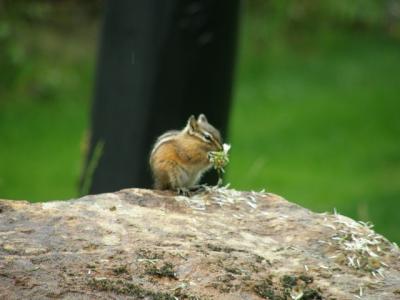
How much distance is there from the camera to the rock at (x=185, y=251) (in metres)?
3.93

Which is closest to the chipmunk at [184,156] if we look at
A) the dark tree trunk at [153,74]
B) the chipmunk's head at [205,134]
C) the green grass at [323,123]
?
the chipmunk's head at [205,134]

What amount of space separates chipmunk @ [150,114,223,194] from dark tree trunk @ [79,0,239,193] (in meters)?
1.76

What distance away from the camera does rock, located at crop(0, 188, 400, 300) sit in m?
3.93

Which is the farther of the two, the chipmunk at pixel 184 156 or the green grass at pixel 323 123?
the green grass at pixel 323 123

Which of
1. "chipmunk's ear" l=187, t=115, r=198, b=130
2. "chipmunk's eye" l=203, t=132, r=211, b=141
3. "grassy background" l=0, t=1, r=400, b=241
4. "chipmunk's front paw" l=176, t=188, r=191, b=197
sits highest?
"grassy background" l=0, t=1, r=400, b=241

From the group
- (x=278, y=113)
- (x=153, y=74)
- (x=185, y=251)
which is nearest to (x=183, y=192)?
(x=185, y=251)

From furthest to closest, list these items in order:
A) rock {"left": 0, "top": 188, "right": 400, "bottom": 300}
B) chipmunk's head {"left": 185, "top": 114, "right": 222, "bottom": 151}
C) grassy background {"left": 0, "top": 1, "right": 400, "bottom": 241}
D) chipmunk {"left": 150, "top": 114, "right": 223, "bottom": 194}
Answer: grassy background {"left": 0, "top": 1, "right": 400, "bottom": 241}
chipmunk's head {"left": 185, "top": 114, "right": 222, "bottom": 151}
chipmunk {"left": 150, "top": 114, "right": 223, "bottom": 194}
rock {"left": 0, "top": 188, "right": 400, "bottom": 300}

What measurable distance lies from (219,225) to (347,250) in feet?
2.07

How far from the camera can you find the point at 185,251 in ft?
13.9

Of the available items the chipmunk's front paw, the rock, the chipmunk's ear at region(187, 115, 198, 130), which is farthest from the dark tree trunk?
the rock

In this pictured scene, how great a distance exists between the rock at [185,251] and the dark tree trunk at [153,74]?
2.80 m

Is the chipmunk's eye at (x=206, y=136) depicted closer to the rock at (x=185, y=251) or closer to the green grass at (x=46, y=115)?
the rock at (x=185, y=251)

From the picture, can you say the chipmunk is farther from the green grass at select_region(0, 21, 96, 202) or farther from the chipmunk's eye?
the green grass at select_region(0, 21, 96, 202)

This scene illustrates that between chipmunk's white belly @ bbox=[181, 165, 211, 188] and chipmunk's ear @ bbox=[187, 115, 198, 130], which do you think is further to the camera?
chipmunk's ear @ bbox=[187, 115, 198, 130]
